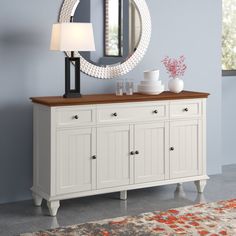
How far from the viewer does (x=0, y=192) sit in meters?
4.71

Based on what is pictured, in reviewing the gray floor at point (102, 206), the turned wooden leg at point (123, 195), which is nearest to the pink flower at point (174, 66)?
the gray floor at point (102, 206)

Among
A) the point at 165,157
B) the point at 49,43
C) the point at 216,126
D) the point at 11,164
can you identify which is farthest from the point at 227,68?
the point at 11,164

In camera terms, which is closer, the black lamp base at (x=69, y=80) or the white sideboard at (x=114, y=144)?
the white sideboard at (x=114, y=144)

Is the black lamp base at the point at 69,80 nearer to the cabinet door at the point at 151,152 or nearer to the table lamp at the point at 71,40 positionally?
the table lamp at the point at 71,40

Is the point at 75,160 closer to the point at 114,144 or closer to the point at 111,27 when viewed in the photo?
the point at 114,144

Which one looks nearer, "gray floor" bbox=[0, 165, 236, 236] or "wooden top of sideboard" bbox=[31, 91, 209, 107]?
"gray floor" bbox=[0, 165, 236, 236]

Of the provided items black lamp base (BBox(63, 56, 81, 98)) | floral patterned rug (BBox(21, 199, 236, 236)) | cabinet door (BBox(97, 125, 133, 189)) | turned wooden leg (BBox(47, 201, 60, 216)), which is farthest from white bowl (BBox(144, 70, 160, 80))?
turned wooden leg (BBox(47, 201, 60, 216))

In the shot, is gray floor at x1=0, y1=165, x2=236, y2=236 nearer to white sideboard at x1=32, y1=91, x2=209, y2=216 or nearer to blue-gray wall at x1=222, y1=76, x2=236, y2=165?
white sideboard at x1=32, y1=91, x2=209, y2=216

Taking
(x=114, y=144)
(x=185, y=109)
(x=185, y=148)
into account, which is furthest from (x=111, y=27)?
(x=185, y=148)

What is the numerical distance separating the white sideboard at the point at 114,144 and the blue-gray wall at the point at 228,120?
1243 millimetres

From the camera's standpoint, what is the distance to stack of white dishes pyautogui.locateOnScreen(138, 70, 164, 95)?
4859mm

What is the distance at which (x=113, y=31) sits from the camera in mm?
5066

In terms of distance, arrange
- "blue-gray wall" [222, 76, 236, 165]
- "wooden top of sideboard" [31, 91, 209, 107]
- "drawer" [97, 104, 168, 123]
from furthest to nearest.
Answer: "blue-gray wall" [222, 76, 236, 165], "drawer" [97, 104, 168, 123], "wooden top of sideboard" [31, 91, 209, 107]

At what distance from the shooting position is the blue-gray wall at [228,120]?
618 centimetres
